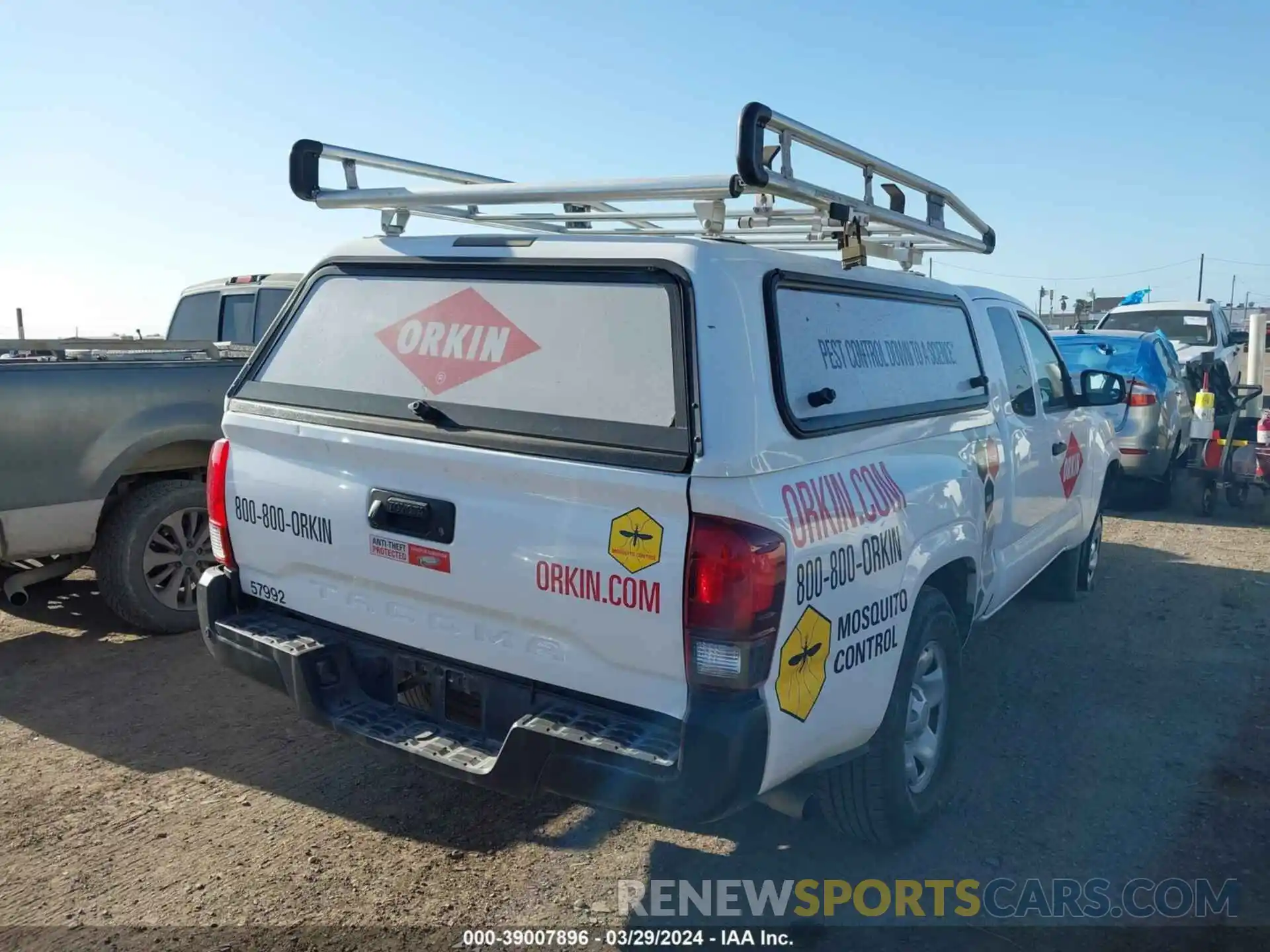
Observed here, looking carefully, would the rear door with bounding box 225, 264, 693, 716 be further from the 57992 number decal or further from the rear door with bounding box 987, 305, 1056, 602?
the rear door with bounding box 987, 305, 1056, 602

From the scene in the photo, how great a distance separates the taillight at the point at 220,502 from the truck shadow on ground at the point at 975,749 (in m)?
0.95

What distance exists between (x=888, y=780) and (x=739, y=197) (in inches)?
76.2

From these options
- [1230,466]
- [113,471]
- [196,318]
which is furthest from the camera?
[1230,466]

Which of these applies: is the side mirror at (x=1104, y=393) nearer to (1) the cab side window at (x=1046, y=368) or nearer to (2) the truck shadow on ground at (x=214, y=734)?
(1) the cab side window at (x=1046, y=368)

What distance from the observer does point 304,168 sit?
384 centimetres

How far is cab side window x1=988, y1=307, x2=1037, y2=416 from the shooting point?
4.81 metres

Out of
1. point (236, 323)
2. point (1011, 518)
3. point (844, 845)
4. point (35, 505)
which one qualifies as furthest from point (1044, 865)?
point (236, 323)

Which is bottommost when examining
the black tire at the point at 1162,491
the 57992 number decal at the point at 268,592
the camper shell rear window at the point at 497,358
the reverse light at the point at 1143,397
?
the black tire at the point at 1162,491

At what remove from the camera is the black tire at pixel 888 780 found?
323 cm

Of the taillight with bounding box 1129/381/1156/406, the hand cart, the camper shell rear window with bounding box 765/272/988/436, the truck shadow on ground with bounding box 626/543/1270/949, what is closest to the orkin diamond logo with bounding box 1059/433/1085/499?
the truck shadow on ground with bounding box 626/543/1270/949

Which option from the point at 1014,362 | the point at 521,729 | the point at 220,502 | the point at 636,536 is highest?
the point at 1014,362

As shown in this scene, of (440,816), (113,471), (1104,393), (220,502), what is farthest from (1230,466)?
(113,471)

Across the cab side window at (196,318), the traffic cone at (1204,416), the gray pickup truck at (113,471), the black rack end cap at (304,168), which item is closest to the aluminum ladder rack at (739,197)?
the black rack end cap at (304,168)

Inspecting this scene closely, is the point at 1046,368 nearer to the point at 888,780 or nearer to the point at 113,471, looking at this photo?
the point at 888,780
